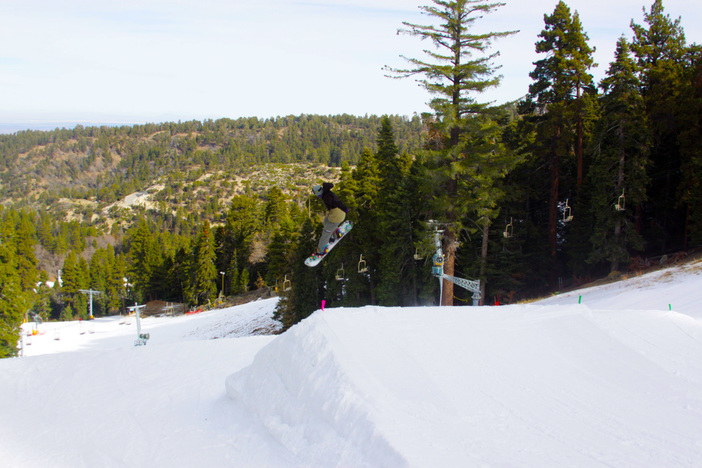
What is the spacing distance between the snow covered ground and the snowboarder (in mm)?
2982

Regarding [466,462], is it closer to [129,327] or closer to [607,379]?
[607,379]

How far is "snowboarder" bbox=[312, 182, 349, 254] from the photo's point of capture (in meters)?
10.7

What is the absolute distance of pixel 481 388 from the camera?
23.1 feet

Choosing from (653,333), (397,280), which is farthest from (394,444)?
(397,280)

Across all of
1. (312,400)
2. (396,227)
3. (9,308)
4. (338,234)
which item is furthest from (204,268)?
(312,400)

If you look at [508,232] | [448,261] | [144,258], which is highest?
[508,232]

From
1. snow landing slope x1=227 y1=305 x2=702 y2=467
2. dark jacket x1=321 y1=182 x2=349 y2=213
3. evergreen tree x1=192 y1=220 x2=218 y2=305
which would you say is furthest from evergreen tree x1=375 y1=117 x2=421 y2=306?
evergreen tree x1=192 y1=220 x2=218 y2=305

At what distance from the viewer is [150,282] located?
67.9 meters

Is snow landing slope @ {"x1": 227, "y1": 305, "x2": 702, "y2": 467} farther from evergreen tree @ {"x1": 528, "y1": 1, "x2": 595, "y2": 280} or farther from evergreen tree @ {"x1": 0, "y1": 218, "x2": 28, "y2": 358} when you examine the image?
evergreen tree @ {"x1": 0, "y1": 218, "x2": 28, "y2": 358}

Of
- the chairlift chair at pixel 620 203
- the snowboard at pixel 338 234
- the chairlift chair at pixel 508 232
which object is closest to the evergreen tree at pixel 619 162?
the chairlift chair at pixel 620 203

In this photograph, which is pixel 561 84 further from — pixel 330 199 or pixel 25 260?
pixel 25 260

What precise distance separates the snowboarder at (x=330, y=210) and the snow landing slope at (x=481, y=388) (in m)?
2.85

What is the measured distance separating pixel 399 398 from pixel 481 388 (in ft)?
4.86

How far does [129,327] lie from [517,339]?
5219 cm
